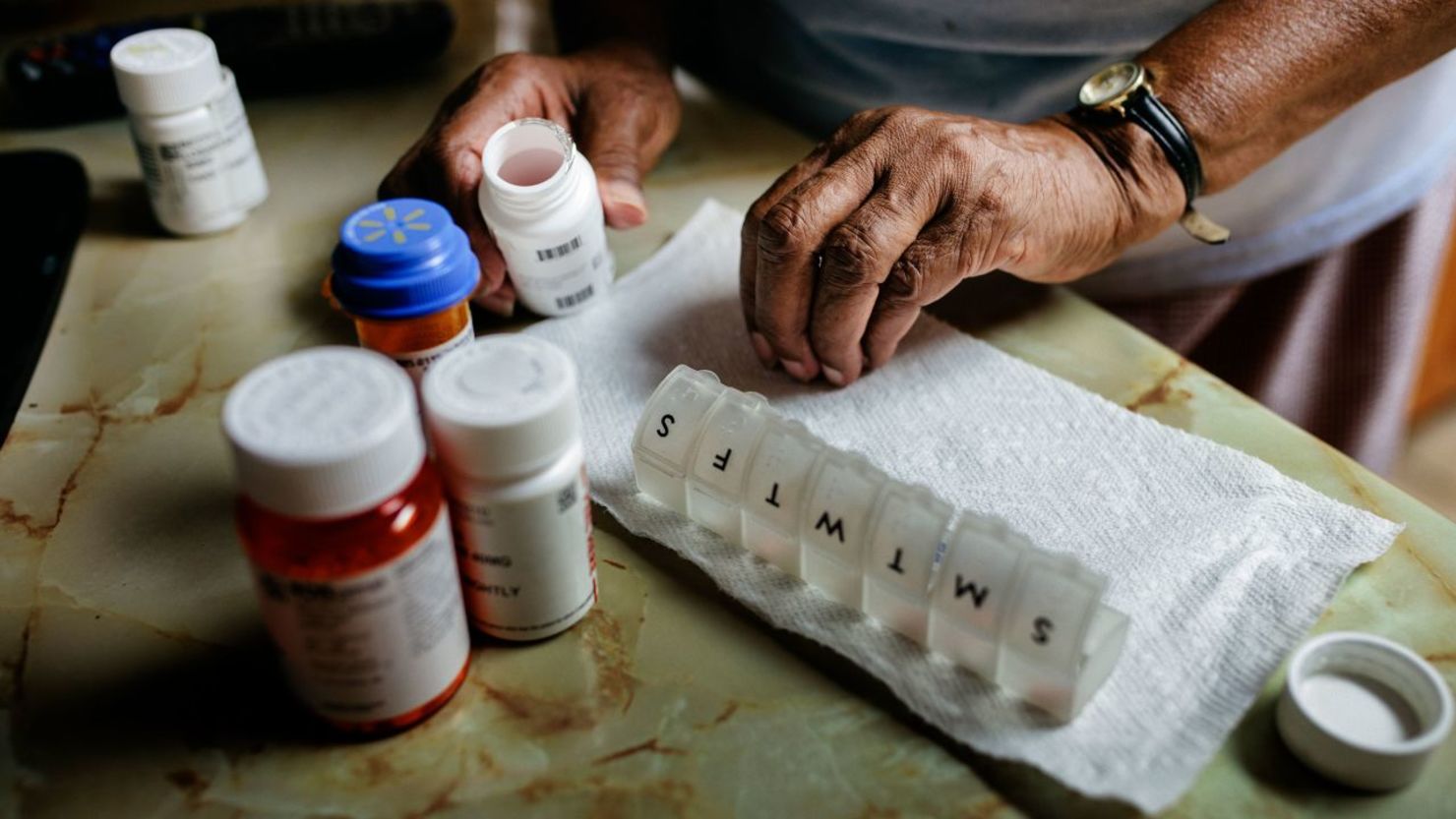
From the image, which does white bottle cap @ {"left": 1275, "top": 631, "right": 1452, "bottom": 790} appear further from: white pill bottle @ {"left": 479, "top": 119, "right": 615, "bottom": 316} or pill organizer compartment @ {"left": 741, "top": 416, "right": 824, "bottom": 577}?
white pill bottle @ {"left": 479, "top": 119, "right": 615, "bottom": 316}

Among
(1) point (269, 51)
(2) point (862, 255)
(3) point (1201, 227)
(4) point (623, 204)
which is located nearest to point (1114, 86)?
(3) point (1201, 227)

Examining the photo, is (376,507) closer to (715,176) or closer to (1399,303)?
(715,176)

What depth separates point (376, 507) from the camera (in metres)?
0.49

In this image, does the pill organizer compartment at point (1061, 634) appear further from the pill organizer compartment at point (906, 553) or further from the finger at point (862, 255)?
the finger at point (862, 255)

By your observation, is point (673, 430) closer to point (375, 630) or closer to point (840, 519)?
point (840, 519)

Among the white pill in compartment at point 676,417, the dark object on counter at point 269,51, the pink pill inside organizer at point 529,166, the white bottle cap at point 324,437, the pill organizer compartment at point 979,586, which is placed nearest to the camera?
the white bottle cap at point 324,437

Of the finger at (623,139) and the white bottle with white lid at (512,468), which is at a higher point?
the white bottle with white lid at (512,468)

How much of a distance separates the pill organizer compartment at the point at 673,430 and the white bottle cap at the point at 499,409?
5.4 inches

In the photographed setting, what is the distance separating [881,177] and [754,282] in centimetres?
11

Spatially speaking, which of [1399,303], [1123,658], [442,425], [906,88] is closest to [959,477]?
[1123,658]

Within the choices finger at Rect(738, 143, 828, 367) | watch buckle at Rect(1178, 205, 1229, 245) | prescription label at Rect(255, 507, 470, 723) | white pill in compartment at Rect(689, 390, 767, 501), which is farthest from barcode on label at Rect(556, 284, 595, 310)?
watch buckle at Rect(1178, 205, 1229, 245)

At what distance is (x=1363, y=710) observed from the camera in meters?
0.55

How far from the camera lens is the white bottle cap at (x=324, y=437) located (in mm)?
456

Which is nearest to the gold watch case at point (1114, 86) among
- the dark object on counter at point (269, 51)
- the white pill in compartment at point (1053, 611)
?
the white pill in compartment at point (1053, 611)
